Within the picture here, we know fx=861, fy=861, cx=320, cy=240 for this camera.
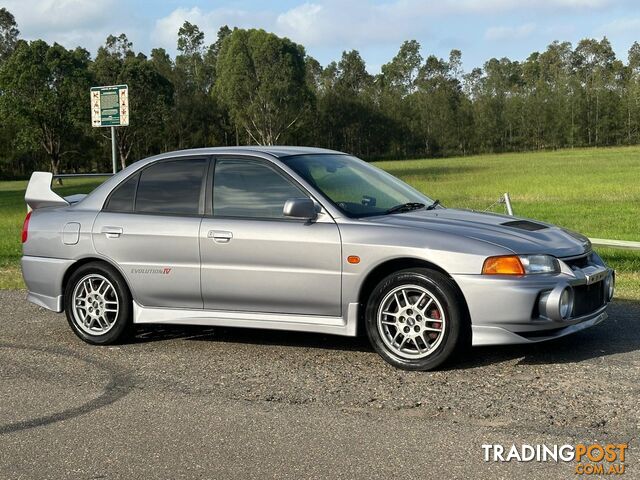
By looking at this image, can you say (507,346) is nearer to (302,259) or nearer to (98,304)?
(302,259)

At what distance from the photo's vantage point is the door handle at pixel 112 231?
7.05 metres

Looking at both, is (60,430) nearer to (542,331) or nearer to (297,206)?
(297,206)

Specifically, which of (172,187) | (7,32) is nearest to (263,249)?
(172,187)

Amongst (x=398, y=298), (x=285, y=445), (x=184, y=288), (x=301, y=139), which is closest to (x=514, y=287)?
(x=398, y=298)

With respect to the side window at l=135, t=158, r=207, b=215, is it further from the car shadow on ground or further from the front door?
the car shadow on ground

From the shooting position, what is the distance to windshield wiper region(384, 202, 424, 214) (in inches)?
263

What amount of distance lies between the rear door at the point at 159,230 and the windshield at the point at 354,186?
89 cm

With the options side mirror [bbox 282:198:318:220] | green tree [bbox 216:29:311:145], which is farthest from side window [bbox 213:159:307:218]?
green tree [bbox 216:29:311:145]

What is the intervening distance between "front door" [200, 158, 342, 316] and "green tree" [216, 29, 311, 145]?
248ft

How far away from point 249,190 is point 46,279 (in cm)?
202

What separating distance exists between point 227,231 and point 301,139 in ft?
291

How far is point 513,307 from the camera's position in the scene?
5707mm

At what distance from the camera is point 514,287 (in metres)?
5.70

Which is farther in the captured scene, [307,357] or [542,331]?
[307,357]
